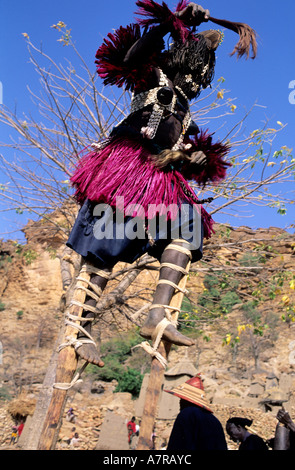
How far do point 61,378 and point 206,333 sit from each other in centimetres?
2782

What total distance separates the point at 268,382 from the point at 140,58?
19.7m

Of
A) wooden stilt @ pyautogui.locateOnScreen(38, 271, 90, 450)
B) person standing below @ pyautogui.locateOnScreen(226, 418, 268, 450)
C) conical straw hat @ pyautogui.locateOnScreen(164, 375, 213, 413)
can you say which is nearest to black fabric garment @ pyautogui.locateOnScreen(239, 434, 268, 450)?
person standing below @ pyautogui.locateOnScreen(226, 418, 268, 450)

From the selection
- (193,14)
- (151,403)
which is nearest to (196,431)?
(151,403)

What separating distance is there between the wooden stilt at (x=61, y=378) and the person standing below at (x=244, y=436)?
6.64 ft

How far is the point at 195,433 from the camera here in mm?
2029

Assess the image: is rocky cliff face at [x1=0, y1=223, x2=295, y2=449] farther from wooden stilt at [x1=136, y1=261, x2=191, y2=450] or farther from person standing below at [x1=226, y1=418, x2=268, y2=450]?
wooden stilt at [x1=136, y1=261, x2=191, y2=450]

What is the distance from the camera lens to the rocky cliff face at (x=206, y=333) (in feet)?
20.0

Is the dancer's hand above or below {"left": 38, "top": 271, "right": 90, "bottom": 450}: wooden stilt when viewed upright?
above

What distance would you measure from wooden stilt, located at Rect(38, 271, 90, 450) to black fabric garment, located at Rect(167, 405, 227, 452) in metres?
0.59

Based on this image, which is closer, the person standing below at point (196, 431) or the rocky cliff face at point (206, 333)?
the person standing below at point (196, 431)

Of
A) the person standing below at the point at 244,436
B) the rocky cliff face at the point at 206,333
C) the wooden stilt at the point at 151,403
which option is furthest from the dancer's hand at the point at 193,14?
the person standing below at the point at 244,436

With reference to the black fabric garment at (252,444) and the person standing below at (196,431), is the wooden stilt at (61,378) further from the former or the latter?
the black fabric garment at (252,444)

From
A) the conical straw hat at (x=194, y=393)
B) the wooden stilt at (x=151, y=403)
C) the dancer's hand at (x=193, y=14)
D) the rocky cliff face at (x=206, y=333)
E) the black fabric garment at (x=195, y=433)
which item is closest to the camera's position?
the wooden stilt at (x=151, y=403)

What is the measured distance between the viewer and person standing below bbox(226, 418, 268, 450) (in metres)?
3.18
